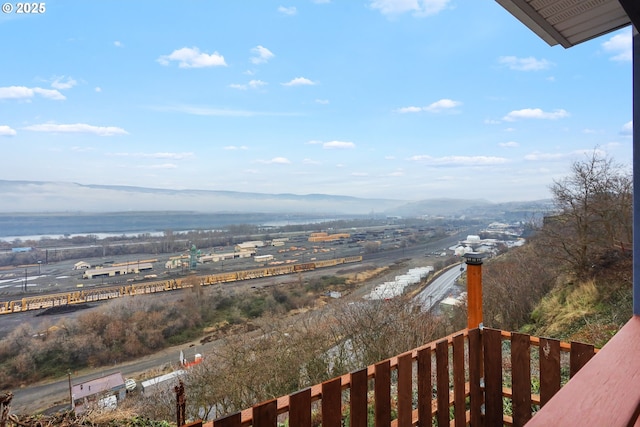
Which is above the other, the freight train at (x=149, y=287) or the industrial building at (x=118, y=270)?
the industrial building at (x=118, y=270)

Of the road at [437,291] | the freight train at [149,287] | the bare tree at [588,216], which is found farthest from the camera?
the road at [437,291]

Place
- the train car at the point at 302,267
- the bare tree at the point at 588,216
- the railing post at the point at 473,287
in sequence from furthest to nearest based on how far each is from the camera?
the train car at the point at 302,267 → the bare tree at the point at 588,216 → the railing post at the point at 473,287

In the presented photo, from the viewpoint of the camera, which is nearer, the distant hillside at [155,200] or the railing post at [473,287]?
the railing post at [473,287]

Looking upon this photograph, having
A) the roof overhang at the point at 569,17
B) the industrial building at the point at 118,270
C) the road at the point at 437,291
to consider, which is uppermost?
the roof overhang at the point at 569,17

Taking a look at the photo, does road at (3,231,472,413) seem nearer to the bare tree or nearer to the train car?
the train car

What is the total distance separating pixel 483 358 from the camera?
74.4 inches

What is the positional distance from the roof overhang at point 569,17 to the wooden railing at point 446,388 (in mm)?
1480

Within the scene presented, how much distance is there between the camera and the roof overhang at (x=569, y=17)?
1233 mm

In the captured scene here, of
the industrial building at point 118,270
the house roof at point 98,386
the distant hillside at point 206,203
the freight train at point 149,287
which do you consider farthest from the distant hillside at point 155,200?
the house roof at point 98,386

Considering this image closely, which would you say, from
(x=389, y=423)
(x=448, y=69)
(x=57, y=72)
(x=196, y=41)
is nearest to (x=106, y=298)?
(x=57, y=72)

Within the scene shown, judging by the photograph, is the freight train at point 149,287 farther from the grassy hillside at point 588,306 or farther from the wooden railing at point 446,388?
the wooden railing at point 446,388

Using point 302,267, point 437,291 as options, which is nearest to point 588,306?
point 437,291

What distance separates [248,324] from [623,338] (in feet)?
21.2

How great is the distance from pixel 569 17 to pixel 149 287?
26.9 ft
